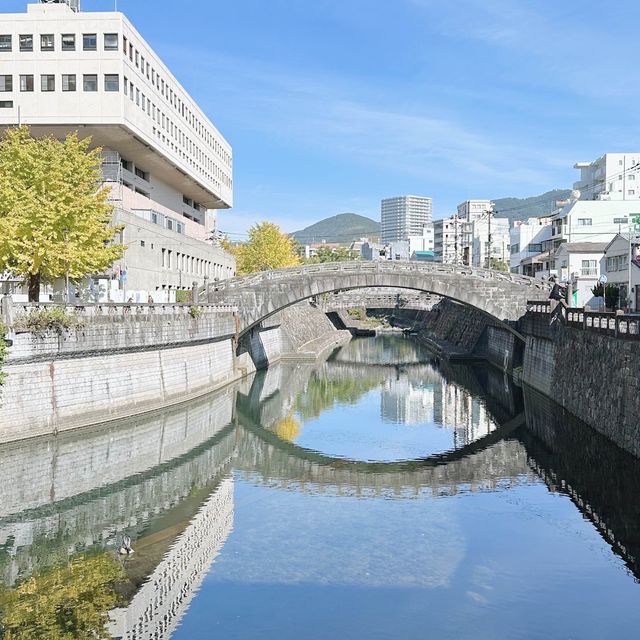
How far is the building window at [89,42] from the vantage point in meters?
58.8

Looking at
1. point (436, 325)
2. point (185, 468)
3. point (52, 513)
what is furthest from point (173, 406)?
point (436, 325)

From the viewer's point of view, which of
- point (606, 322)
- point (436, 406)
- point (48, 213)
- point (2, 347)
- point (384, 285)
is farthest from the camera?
point (384, 285)

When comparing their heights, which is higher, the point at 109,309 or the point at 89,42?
the point at 89,42

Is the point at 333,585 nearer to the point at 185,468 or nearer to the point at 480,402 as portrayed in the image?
the point at 185,468

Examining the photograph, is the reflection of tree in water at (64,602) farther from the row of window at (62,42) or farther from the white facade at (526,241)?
the white facade at (526,241)

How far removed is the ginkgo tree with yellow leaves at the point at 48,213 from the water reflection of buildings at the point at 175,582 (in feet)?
66.1

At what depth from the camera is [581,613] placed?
59.9 feet

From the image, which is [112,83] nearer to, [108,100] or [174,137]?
[108,100]

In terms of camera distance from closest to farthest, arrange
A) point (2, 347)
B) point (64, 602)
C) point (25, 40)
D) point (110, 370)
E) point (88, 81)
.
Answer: point (64, 602) < point (2, 347) < point (110, 370) < point (25, 40) < point (88, 81)

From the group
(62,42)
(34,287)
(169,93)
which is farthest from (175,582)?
(169,93)

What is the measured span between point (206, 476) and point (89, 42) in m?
40.9

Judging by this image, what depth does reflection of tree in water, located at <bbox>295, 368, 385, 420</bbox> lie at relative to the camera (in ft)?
175

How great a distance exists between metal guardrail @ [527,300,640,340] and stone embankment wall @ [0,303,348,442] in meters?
23.4

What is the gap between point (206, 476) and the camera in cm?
3247
